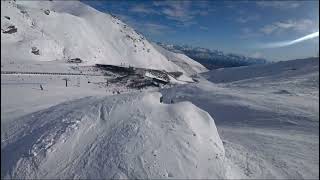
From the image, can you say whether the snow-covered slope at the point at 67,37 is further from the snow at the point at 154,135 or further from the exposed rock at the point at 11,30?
the snow at the point at 154,135

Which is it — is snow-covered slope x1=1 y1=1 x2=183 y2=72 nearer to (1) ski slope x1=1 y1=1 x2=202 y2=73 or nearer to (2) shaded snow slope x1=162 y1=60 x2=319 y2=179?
(1) ski slope x1=1 y1=1 x2=202 y2=73

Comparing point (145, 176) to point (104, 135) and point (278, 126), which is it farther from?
point (278, 126)

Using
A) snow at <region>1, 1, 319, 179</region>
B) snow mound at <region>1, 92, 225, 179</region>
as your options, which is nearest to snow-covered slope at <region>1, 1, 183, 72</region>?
snow at <region>1, 1, 319, 179</region>

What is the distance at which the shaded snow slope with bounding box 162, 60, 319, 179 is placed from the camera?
1472 centimetres

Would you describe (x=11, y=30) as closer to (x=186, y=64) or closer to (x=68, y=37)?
(x=68, y=37)

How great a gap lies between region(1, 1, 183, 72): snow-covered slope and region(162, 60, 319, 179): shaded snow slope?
2522 cm

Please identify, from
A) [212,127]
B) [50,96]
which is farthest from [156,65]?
[212,127]

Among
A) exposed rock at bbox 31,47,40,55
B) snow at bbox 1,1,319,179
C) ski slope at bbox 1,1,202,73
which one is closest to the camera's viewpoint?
snow at bbox 1,1,319,179

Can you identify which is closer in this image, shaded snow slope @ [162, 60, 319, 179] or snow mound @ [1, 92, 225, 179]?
snow mound @ [1, 92, 225, 179]

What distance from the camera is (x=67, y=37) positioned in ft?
223

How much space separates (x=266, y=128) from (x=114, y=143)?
33.1ft

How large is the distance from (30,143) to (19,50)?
135 ft

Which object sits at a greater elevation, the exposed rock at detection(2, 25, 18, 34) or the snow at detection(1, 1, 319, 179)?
the exposed rock at detection(2, 25, 18, 34)

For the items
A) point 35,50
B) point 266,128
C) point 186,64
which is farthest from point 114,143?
point 186,64
